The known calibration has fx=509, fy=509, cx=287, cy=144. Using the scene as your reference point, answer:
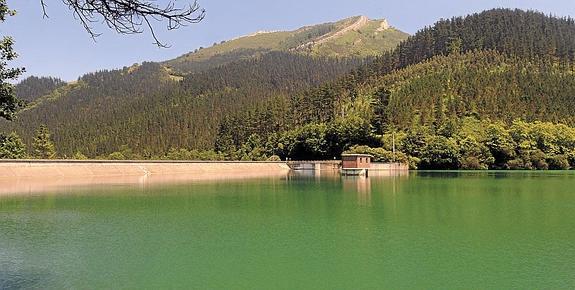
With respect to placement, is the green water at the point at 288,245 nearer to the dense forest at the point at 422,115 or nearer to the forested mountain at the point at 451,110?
the dense forest at the point at 422,115

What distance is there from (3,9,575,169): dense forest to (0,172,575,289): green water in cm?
6267

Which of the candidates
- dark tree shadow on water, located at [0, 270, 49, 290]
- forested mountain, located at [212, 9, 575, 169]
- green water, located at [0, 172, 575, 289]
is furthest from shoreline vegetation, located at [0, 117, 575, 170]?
dark tree shadow on water, located at [0, 270, 49, 290]

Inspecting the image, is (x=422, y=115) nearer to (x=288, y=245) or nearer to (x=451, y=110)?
(x=451, y=110)

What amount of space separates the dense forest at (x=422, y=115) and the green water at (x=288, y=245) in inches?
2467

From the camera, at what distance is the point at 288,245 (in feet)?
60.7

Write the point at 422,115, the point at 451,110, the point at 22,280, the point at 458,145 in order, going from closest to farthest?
the point at 22,280, the point at 458,145, the point at 422,115, the point at 451,110

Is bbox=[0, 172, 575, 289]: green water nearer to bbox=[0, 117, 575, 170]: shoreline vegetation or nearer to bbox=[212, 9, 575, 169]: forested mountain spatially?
bbox=[0, 117, 575, 170]: shoreline vegetation

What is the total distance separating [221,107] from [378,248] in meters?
159

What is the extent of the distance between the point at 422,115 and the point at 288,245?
94153 mm

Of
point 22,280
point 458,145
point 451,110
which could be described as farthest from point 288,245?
point 451,110

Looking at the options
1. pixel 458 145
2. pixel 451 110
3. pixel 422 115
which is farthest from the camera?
pixel 451 110

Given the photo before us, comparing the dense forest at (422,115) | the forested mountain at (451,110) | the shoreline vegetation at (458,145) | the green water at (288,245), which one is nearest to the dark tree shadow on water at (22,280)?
the green water at (288,245)

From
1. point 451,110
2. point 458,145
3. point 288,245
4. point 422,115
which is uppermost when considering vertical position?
point 451,110

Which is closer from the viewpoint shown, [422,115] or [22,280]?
[22,280]
